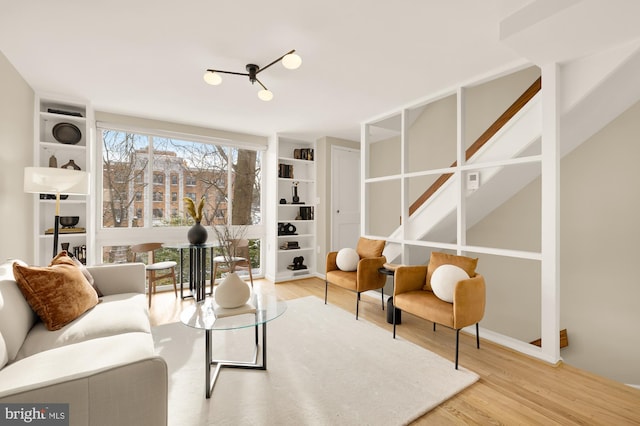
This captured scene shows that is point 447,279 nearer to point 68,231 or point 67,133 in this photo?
point 68,231

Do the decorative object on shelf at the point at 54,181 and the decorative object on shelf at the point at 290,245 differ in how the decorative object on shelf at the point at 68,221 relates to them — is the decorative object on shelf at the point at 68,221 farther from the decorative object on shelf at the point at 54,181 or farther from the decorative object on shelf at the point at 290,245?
the decorative object on shelf at the point at 290,245

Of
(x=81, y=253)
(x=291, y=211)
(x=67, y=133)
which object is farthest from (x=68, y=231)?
(x=291, y=211)

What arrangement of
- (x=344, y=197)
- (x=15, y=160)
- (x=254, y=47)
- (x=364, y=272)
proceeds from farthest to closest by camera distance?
(x=344, y=197)
(x=364, y=272)
(x=15, y=160)
(x=254, y=47)

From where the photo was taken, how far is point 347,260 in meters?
3.54

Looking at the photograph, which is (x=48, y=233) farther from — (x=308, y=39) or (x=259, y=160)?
(x=308, y=39)

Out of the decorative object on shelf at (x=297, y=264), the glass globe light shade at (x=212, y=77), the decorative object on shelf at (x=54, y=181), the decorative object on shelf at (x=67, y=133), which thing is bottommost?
the decorative object on shelf at (x=297, y=264)

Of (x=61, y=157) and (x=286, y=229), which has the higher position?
(x=61, y=157)

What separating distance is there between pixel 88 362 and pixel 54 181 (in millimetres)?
2180

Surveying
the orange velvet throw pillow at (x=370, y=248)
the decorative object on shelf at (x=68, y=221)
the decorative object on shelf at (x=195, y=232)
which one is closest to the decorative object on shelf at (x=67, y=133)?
the decorative object on shelf at (x=68, y=221)

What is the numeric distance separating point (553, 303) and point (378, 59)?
8.06 ft

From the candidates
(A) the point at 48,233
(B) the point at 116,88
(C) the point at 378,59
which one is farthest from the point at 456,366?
(A) the point at 48,233

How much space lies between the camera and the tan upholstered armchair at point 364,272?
3227mm

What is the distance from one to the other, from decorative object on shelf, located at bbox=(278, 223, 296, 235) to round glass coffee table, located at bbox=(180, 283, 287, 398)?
2.77 metres

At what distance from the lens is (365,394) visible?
1901 millimetres
